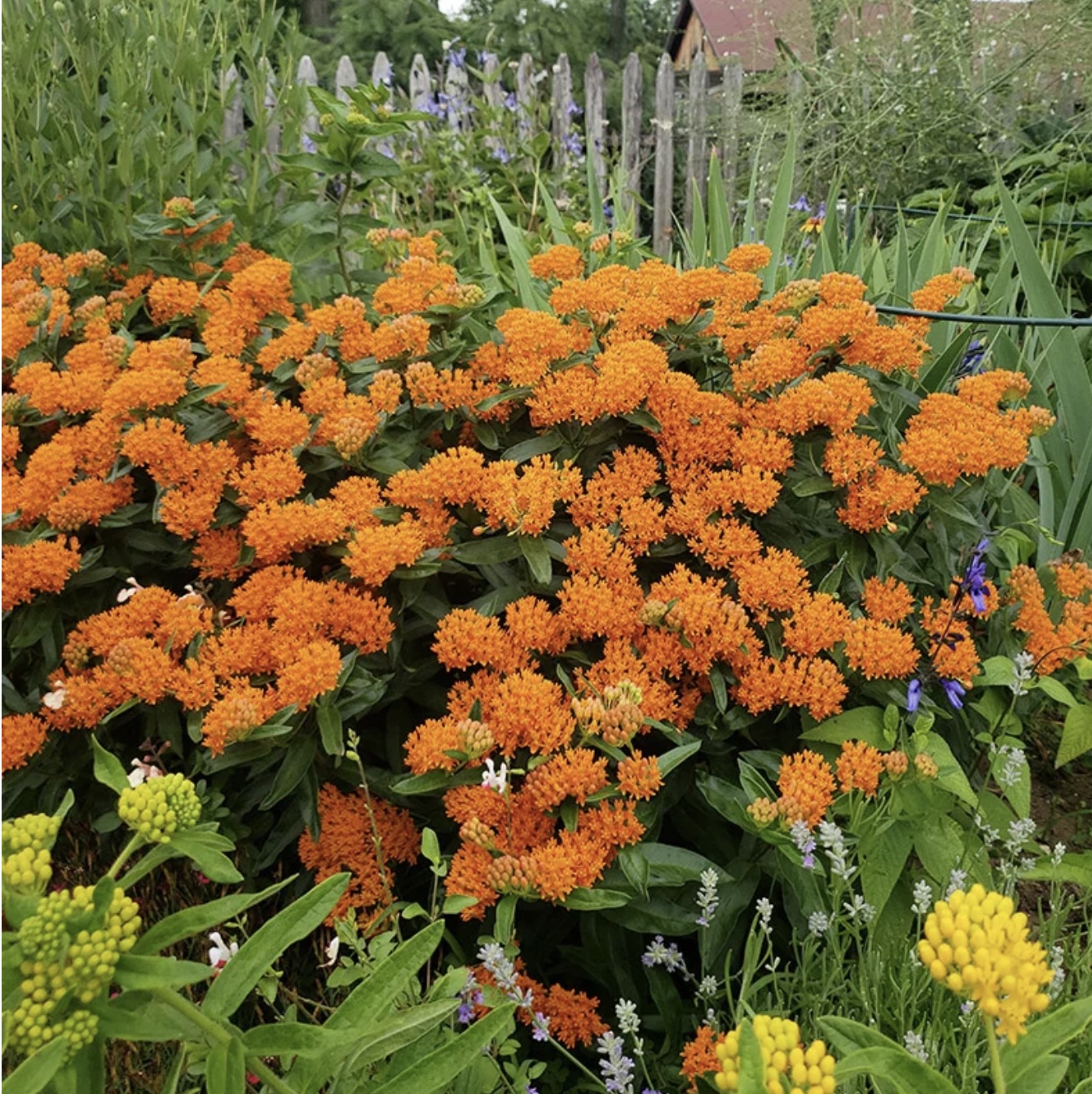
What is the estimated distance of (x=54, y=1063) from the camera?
73cm

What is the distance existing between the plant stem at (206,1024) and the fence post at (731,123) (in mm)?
5641

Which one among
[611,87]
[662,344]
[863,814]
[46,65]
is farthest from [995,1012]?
[611,87]

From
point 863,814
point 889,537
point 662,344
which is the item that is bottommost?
point 863,814

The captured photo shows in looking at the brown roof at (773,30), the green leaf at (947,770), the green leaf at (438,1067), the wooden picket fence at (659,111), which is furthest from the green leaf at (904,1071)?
the wooden picket fence at (659,111)

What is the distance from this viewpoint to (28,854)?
2.64 feet

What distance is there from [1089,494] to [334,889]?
2.01 metres

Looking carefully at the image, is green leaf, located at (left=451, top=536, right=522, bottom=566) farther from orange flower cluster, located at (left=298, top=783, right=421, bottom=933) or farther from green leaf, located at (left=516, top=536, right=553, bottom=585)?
orange flower cluster, located at (left=298, top=783, right=421, bottom=933)

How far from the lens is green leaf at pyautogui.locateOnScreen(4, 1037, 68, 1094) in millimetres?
708

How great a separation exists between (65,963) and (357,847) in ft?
2.72

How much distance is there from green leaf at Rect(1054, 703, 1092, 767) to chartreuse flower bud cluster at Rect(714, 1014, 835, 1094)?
1.35 m

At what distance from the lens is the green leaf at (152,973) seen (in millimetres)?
787

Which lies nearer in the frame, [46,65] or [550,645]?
[550,645]

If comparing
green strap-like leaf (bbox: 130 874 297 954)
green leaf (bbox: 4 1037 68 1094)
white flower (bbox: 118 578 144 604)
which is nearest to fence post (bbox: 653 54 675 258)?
white flower (bbox: 118 578 144 604)

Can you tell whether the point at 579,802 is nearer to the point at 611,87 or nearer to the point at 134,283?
the point at 134,283
